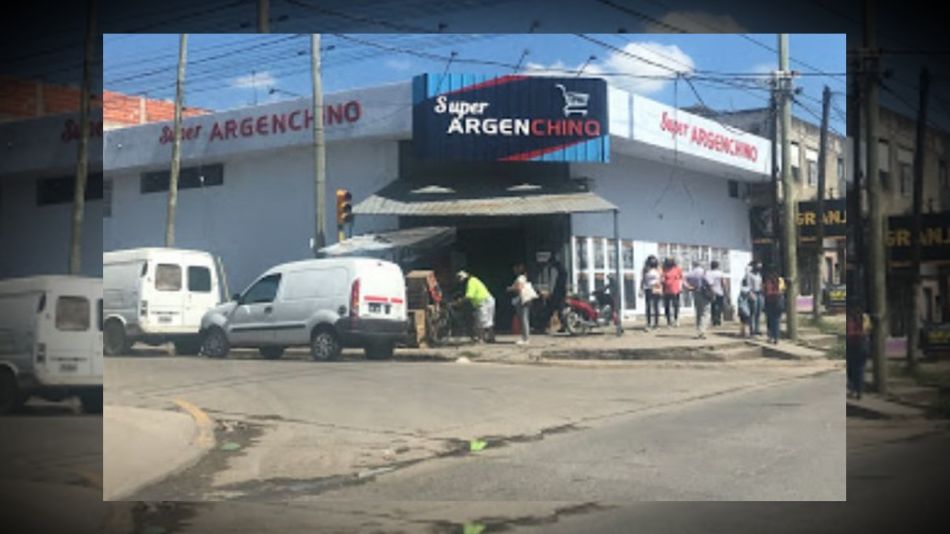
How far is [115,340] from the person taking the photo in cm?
607

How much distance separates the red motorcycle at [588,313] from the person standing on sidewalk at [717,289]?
1.99 ft

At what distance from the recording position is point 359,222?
236 inches

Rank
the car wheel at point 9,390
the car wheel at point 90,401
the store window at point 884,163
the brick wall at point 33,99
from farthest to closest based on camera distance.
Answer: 1. the brick wall at point 33,99
2. the car wheel at point 9,390
3. the car wheel at point 90,401
4. the store window at point 884,163

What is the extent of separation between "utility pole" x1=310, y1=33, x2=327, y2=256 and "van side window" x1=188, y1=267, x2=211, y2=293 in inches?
29.5

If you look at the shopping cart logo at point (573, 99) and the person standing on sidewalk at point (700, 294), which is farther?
the person standing on sidewalk at point (700, 294)

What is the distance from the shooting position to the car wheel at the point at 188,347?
6152mm

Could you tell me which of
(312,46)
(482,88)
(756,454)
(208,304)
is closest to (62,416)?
(208,304)

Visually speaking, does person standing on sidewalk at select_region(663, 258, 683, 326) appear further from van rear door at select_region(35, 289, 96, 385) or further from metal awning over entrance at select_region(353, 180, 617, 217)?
van rear door at select_region(35, 289, 96, 385)

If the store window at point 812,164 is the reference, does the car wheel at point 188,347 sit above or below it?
below

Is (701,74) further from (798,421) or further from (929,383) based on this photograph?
(929,383)

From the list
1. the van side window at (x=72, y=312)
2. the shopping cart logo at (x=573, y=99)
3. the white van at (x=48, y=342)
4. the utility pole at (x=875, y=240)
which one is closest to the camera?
the shopping cart logo at (x=573, y=99)

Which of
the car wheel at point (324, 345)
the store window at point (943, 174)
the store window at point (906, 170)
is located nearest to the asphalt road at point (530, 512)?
the car wheel at point (324, 345)

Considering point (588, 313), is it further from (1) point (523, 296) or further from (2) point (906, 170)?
(2) point (906, 170)

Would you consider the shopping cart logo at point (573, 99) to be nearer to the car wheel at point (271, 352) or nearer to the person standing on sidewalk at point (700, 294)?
the person standing on sidewalk at point (700, 294)
